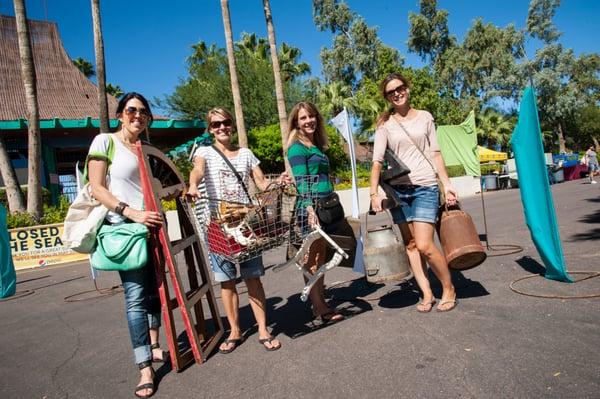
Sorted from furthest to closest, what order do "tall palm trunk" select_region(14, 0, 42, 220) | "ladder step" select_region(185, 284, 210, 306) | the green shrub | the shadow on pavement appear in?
"tall palm trunk" select_region(14, 0, 42, 220) < the green shrub < the shadow on pavement < "ladder step" select_region(185, 284, 210, 306)

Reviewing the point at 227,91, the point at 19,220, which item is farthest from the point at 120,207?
the point at 227,91

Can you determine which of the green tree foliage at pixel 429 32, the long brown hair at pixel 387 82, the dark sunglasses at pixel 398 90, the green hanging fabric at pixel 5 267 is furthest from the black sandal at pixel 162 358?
the green tree foliage at pixel 429 32

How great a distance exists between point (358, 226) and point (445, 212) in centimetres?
88

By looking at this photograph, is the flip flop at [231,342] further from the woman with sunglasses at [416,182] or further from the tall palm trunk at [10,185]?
the tall palm trunk at [10,185]

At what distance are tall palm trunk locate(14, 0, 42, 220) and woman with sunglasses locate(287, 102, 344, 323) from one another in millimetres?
12718

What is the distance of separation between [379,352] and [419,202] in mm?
1413

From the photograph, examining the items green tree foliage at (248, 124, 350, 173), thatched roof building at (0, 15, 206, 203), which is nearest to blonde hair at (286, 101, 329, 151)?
thatched roof building at (0, 15, 206, 203)

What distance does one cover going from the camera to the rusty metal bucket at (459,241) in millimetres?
4059

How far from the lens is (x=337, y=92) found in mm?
38188

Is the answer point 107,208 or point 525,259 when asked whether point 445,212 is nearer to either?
point 525,259

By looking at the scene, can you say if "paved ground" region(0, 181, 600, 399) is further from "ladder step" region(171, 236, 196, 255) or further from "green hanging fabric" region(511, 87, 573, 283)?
"ladder step" region(171, 236, 196, 255)

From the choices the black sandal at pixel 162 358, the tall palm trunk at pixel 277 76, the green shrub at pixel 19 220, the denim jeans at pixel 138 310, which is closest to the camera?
the denim jeans at pixel 138 310

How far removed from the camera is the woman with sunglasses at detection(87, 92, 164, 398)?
3.20 meters

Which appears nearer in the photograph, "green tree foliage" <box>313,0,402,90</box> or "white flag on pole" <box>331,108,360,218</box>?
"white flag on pole" <box>331,108,360,218</box>
